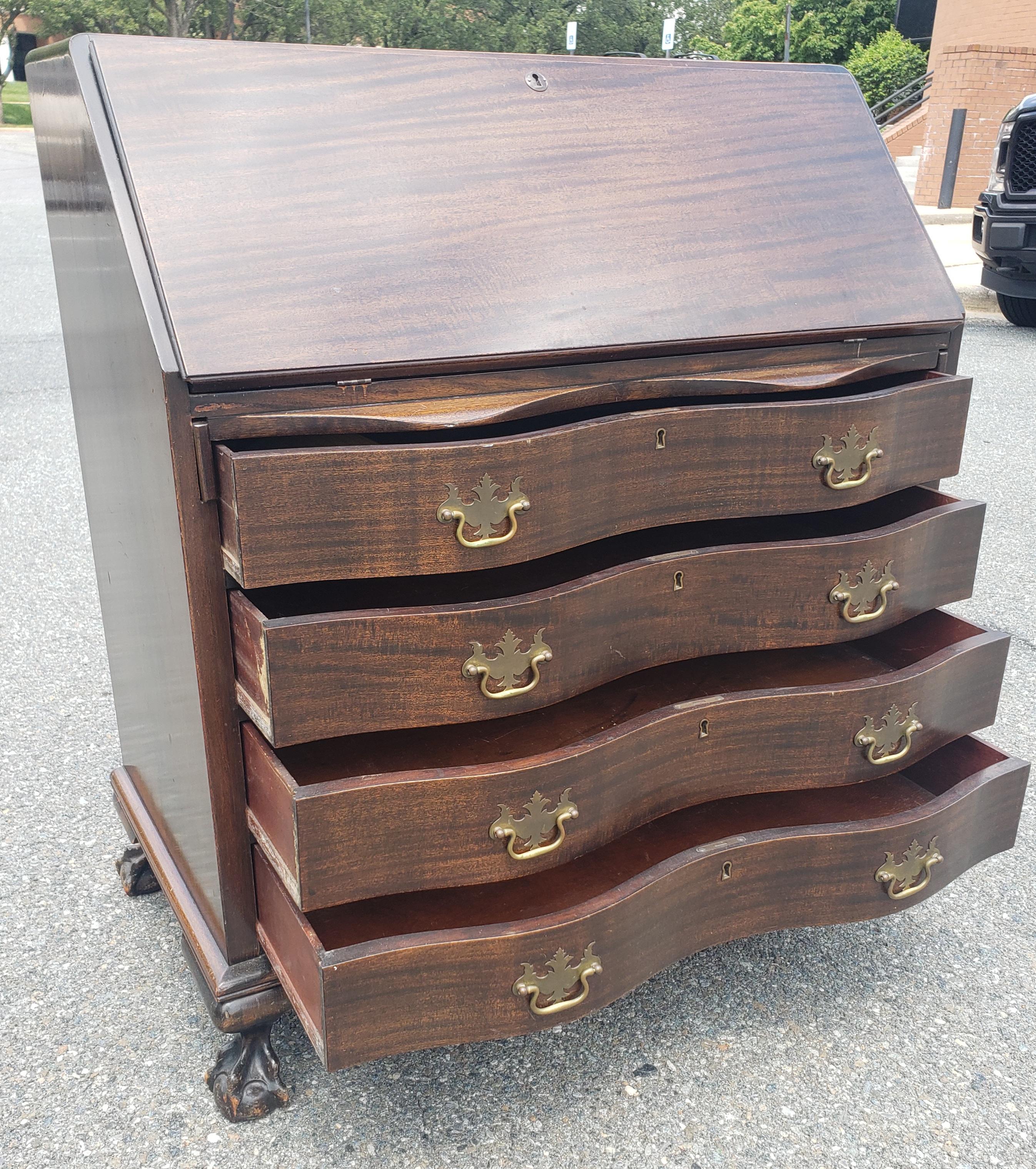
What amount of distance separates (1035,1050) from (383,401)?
4.11 feet

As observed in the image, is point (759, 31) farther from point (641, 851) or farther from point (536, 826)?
point (536, 826)

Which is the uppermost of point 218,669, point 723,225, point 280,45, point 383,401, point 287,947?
point 280,45

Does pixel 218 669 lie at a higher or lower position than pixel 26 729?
higher

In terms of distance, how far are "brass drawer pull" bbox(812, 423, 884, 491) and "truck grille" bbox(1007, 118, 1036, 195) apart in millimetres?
5065

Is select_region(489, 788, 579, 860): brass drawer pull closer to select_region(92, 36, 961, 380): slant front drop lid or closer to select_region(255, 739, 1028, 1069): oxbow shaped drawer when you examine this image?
select_region(255, 739, 1028, 1069): oxbow shaped drawer

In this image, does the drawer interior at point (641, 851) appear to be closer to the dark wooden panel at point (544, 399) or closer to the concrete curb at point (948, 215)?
the dark wooden panel at point (544, 399)

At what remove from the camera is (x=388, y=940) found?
1.15 metres

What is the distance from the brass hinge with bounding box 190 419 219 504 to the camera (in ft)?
3.52

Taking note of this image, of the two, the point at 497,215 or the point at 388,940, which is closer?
the point at 388,940

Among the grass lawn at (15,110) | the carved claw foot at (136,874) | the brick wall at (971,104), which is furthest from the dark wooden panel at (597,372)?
the grass lawn at (15,110)

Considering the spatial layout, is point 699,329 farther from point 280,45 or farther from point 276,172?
point 280,45

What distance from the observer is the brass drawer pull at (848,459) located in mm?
1321

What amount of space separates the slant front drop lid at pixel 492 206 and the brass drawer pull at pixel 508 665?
1.02 feet

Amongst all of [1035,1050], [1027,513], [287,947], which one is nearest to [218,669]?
[287,947]
